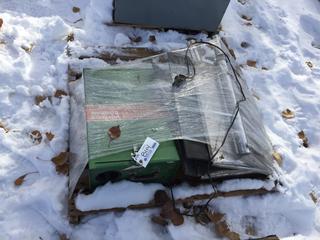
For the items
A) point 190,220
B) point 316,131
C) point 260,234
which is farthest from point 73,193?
point 316,131

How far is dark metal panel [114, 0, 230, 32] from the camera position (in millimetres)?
2383

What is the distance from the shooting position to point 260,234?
192 centimetres

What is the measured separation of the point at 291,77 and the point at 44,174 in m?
1.81

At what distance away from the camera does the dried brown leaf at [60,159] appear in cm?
188

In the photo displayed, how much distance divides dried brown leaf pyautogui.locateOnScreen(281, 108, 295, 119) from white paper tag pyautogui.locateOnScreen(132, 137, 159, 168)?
1131 mm

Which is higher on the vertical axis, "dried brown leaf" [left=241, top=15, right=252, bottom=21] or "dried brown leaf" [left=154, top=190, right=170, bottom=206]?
"dried brown leaf" [left=241, top=15, right=252, bottom=21]

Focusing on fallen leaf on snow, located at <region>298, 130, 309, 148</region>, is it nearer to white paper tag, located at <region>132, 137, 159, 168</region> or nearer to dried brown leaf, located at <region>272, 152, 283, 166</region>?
dried brown leaf, located at <region>272, 152, 283, 166</region>

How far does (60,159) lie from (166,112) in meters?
0.60

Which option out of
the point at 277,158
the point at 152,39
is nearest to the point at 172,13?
the point at 152,39

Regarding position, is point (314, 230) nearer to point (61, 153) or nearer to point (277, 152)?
point (277, 152)

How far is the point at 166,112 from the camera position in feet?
6.00

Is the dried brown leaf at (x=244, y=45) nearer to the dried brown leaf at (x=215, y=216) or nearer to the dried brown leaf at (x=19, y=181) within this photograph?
the dried brown leaf at (x=215, y=216)

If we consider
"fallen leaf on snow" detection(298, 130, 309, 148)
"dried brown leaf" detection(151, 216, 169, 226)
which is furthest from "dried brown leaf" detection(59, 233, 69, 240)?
"fallen leaf on snow" detection(298, 130, 309, 148)

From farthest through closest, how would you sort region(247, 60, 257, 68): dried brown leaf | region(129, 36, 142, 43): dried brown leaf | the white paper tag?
1. region(247, 60, 257, 68): dried brown leaf
2. region(129, 36, 142, 43): dried brown leaf
3. the white paper tag
